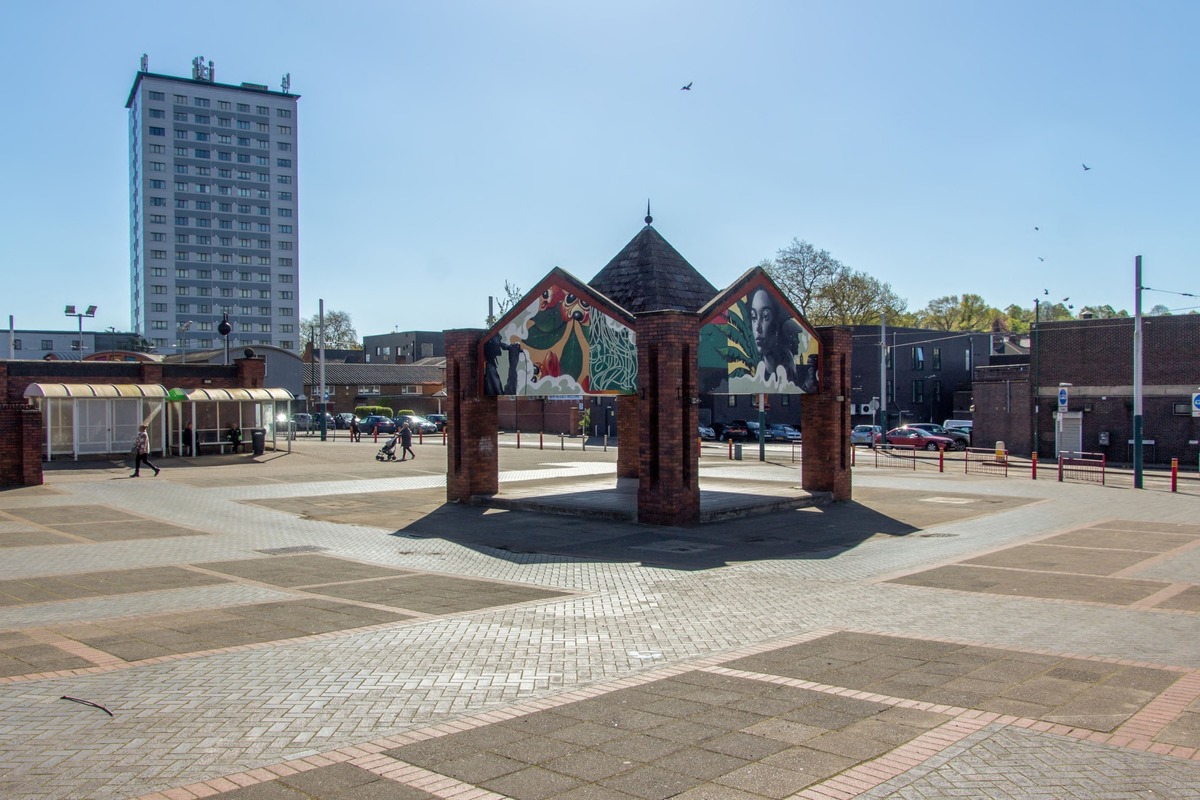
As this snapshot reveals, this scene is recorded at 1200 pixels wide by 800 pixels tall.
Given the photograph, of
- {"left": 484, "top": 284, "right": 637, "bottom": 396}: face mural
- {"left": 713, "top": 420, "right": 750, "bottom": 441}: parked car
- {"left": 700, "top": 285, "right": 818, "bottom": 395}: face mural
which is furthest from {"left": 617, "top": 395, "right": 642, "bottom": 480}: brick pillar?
{"left": 713, "top": 420, "right": 750, "bottom": 441}: parked car

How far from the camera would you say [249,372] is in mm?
38344

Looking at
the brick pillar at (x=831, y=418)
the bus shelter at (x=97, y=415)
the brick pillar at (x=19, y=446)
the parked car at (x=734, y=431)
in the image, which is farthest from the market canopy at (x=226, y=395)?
the parked car at (x=734, y=431)

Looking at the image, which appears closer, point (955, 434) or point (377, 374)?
point (955, 434)

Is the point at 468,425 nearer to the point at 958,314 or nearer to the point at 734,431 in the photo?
the point at 734,431

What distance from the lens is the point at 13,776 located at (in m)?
5.67

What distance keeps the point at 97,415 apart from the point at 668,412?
81.9 ft

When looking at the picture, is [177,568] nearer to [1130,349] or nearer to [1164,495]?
[1164,495]

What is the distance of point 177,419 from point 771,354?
25087 mm

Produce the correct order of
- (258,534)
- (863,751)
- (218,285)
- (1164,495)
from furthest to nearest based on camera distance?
1. (218,285)
2. (1164,495)
3. (258,534)
4. (863,751)

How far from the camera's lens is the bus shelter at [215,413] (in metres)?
35.9

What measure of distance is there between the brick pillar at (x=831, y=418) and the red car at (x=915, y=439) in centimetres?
2553

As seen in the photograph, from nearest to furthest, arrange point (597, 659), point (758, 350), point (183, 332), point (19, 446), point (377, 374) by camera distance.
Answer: point (597, 659) → point (758, 350) → point (19, 446) → point (183, 332) → point (377, 374)

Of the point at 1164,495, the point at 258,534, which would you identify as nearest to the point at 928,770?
the point at 258,534

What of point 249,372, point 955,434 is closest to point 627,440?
point 249,372
